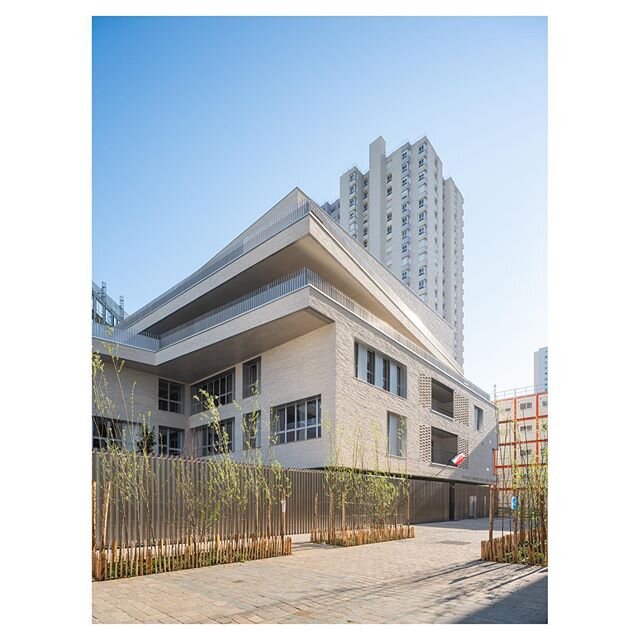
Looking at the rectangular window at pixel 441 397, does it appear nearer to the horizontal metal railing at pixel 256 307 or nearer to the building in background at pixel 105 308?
the horizontal metal railing at pixel 256 307

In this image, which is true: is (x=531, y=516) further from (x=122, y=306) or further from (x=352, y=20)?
(x=122, y=306)

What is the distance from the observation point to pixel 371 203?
5100cm

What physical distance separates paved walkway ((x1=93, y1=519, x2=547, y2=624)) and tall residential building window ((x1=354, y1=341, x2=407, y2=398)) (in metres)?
9.06

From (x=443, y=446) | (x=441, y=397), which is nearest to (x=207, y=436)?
(x=443, y=446)

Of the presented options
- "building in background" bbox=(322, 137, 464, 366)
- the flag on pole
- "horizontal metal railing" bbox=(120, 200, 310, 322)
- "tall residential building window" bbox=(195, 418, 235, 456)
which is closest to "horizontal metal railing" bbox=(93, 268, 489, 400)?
"horizontal metal railing" bbox=(120, 200, 310, 322)

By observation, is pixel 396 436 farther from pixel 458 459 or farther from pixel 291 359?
pixel 458 459

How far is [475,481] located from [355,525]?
46.5ft

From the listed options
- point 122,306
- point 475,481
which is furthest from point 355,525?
point 122,306

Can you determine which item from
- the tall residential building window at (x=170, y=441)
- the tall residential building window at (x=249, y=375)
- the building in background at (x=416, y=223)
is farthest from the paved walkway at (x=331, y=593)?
the building in background at (x=416, y=223)

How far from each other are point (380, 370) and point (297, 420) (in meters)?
3.25

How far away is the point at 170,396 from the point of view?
20.4m

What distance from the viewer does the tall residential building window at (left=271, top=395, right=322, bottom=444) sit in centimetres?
1606
